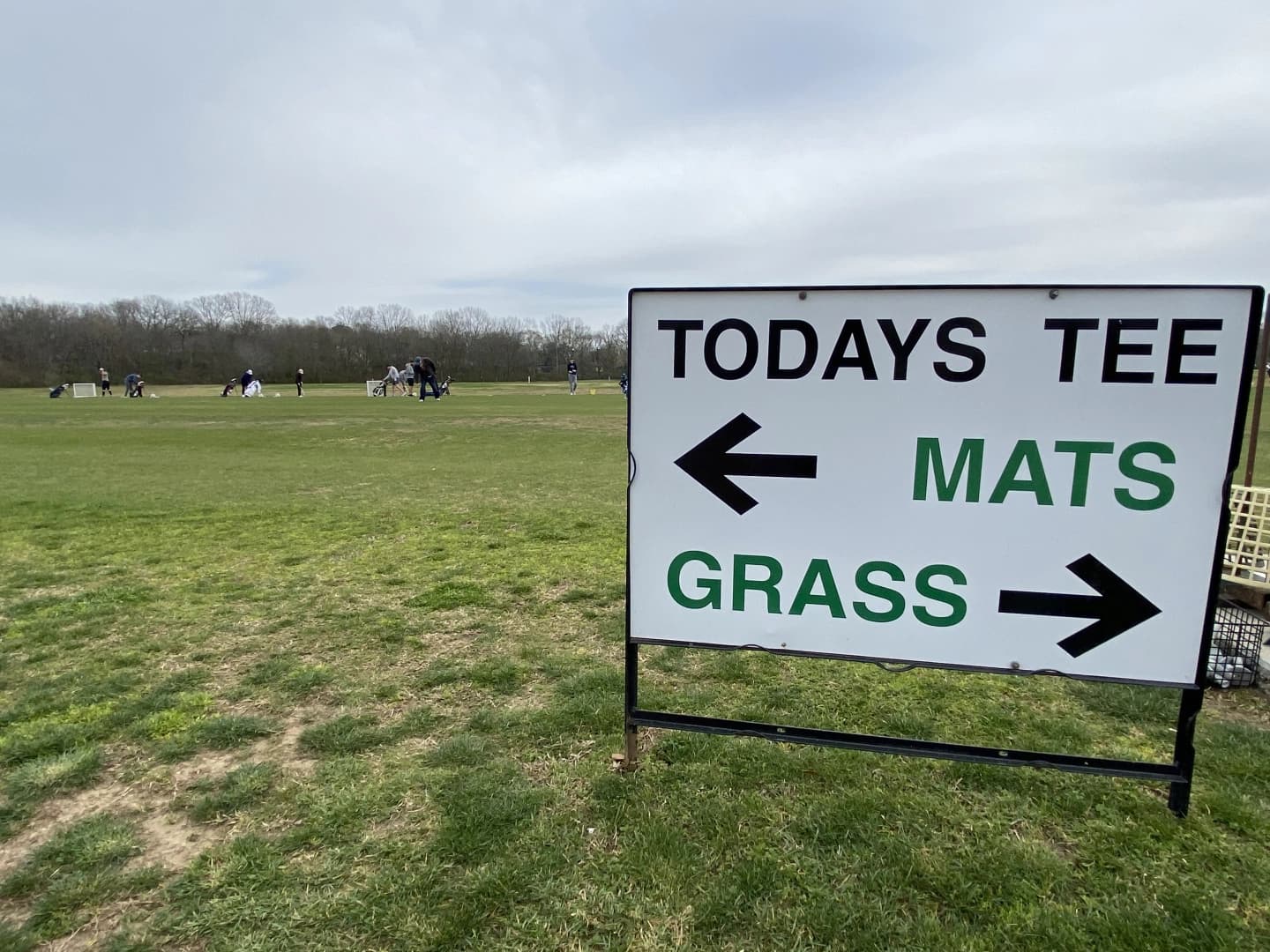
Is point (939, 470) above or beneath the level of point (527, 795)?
above

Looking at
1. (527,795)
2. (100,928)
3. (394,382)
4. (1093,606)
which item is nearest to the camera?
(100,928)

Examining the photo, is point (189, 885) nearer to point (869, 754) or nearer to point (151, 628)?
point (869, 754)

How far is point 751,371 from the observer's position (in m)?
2.38

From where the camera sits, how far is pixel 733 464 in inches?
96.3

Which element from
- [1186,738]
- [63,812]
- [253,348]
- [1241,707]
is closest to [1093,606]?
[1186,738]

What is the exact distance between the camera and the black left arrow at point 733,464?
2404 millimetres

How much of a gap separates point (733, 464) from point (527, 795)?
1.46 m

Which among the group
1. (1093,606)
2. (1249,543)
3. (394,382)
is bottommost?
(1249,543)

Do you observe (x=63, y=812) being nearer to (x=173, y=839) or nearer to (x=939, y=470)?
(x=173, y=839)

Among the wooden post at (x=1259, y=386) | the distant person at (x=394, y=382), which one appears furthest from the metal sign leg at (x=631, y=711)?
the distant person at (x=394, y=382)

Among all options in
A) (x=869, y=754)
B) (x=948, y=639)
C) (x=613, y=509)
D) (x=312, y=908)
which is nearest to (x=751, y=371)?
(x=948, y=639)

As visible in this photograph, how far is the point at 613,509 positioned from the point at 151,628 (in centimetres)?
483

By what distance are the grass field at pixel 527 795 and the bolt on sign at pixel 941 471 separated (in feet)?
1.95

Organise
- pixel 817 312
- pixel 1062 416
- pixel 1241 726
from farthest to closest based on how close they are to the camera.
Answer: pixel 1241 726, pixel 817 312, pixel 1062 416
